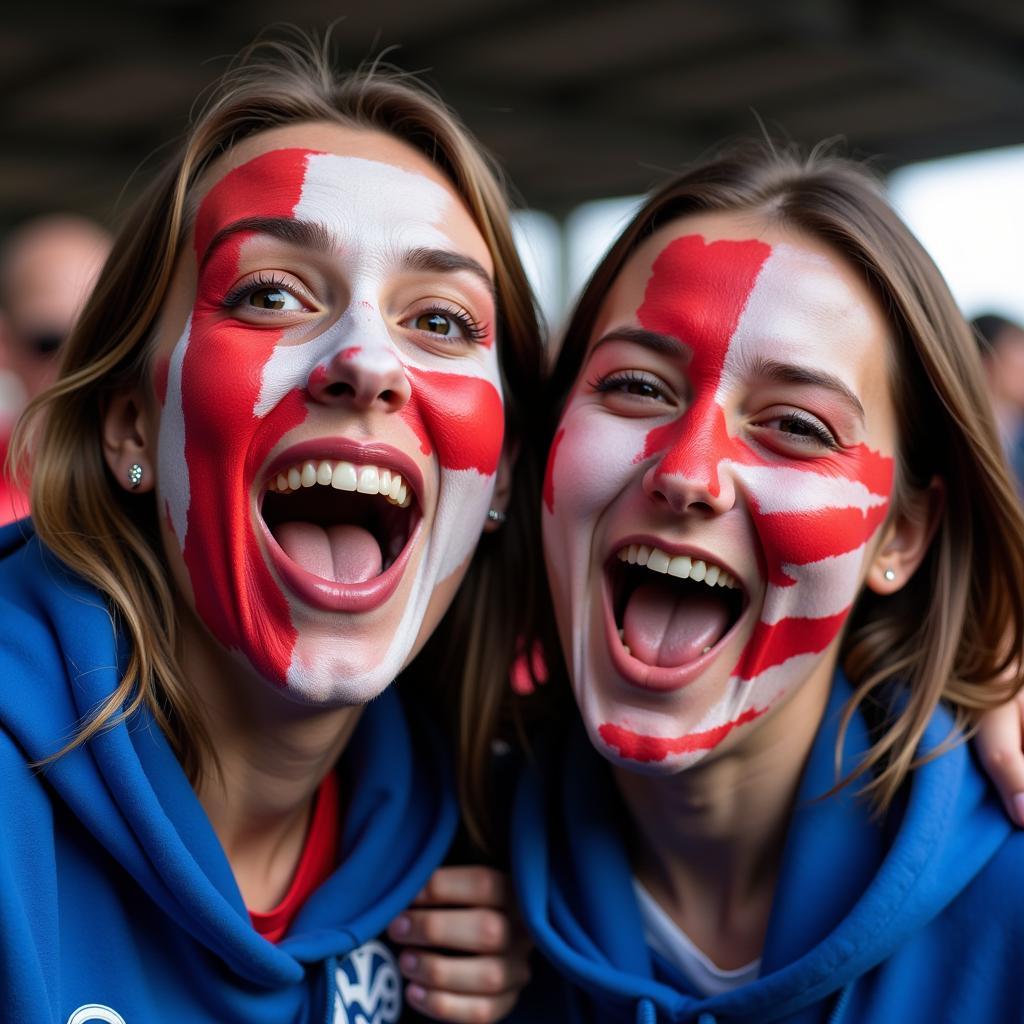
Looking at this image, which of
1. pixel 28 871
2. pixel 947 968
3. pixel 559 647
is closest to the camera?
pixel 28 871

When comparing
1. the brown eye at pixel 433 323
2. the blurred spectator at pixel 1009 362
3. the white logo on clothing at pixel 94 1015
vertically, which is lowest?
the white logo on clothing at pixel 94 1015

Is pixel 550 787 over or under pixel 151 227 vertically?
under

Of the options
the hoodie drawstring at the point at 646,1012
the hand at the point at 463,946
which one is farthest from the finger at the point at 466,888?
the hoodie drawstring at the point at 646,1012

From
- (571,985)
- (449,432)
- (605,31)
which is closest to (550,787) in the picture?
(571,985)

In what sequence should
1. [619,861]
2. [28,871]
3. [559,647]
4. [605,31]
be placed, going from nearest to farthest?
[28,871] → [619,861] → [559,647] → [605,31]

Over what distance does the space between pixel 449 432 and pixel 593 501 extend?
260mm

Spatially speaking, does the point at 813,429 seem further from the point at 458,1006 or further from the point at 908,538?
the point at 458,1006

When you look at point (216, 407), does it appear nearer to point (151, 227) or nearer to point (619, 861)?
point (151, 227)

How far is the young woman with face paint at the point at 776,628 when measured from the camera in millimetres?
1965

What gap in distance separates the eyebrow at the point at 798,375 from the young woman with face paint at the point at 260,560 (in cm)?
44

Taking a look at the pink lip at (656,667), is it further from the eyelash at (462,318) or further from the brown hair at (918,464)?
the eyelash at (462,318)

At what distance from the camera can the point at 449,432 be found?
2.06 metres

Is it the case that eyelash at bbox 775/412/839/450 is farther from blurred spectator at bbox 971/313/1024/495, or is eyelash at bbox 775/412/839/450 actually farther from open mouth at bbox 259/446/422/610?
blurred spectator at bbox 971/313/1024/495

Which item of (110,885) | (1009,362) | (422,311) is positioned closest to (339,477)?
(422,311)
